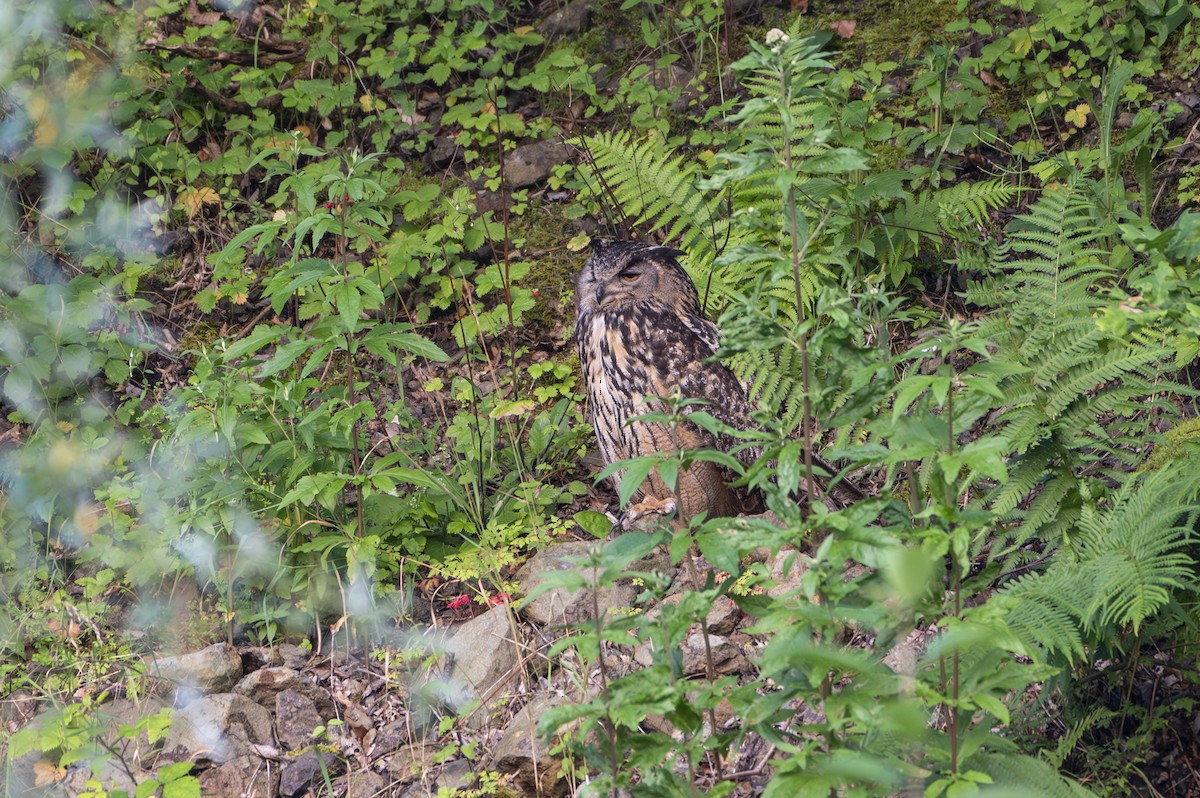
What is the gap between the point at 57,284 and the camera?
15.7 ft

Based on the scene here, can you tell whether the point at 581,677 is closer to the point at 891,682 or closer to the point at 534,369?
the point at 891,682

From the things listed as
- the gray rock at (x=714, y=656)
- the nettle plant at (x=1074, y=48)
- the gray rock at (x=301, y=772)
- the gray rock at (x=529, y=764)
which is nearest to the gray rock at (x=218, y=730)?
the gray rock at (x=301, y=772)

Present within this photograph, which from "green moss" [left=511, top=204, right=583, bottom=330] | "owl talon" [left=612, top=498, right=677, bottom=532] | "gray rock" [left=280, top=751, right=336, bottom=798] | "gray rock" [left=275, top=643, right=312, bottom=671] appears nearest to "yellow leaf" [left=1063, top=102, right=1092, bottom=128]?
"green moss" [left=511, top=204, right=583, bottom=330]

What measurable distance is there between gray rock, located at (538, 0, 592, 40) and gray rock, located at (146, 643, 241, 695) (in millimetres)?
3687

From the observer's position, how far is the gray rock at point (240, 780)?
9.85 feet

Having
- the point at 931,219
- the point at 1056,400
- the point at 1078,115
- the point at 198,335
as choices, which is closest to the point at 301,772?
the point at 1056,400

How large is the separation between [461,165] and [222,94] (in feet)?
4.32

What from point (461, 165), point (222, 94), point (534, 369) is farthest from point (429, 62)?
point (534, 369)

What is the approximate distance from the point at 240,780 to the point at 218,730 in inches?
7.1

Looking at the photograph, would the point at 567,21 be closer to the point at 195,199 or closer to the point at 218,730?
the point at 195,199

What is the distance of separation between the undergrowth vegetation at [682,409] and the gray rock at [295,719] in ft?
0.93

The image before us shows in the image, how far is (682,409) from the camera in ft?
12.9

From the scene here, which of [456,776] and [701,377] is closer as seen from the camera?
[456,776]

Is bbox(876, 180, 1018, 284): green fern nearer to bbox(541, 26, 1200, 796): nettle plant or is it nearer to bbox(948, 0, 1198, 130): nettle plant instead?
bbox(948, 0, 1198, 130): nettle plant
